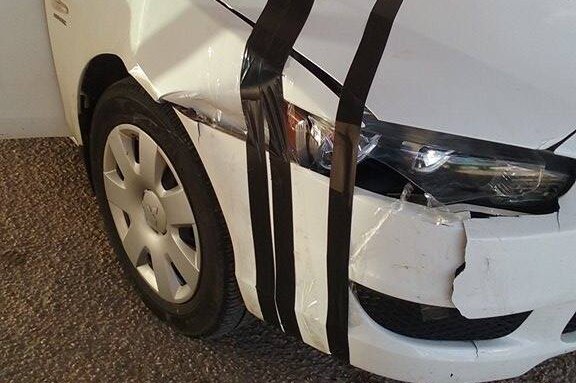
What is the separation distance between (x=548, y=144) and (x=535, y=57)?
23 centimetres

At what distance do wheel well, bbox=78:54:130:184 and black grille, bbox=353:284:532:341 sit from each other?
2.84 ft

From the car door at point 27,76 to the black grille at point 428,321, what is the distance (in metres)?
1.22

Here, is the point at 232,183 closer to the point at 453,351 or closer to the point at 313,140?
the point at 313,140

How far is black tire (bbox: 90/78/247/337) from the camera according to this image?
1.74 meters

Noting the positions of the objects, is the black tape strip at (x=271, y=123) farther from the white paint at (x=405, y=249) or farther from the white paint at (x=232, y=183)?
the white paint at (x=405, y=249)

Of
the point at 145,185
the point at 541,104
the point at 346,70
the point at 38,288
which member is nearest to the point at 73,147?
the point at 38,288

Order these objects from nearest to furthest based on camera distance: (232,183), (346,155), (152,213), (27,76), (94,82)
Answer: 1. (346,155)
2. (232,183)
3. (152,213)
4. (94,82)
5. (27,76)

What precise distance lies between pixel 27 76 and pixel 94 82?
0.26 meters

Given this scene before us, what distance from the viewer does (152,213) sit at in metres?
1.96

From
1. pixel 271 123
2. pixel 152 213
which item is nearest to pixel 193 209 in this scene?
pixel 152 213

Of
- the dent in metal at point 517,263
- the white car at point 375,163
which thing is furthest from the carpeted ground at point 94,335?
the dent in metal at point 517,263

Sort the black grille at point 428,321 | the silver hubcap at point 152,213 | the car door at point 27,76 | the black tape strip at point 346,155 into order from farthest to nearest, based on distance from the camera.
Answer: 1. the car door at point 27,76
2. the silver hubcap at point 152,213
3. the black grille at point 428,321
4. the black tape strip at point 346,155

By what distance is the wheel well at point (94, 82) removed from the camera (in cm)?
202

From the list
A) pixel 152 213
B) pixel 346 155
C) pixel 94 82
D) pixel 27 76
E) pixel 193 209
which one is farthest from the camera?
pixel 27 76
